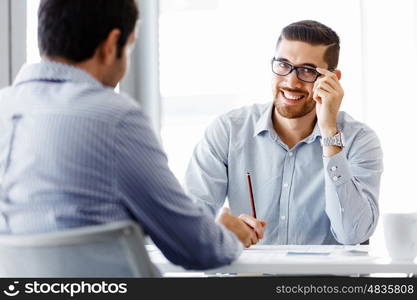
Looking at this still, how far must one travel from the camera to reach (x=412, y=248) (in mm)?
1766

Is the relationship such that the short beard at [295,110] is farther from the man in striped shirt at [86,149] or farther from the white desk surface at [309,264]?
the man in striped shirt at [86,149]

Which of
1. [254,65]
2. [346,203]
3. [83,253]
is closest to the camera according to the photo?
[83,253]

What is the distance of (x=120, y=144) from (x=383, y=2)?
3024 mm

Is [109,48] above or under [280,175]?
above

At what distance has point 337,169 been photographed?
7.35 feet

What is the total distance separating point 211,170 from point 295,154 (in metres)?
0.33

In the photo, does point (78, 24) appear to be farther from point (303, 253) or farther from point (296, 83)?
point (296, 83)

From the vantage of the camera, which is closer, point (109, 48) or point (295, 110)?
point (109, 48)

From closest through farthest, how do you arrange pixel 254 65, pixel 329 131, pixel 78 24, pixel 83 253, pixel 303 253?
pixel 83 253 → pixel 78 24 → pixel 303 253 → pixel 329 131 → pixel 254 65

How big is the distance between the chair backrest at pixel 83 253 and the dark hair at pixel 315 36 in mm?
1674

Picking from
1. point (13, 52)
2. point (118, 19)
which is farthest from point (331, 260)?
point (13, 52)

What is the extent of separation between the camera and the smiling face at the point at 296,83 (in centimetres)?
259

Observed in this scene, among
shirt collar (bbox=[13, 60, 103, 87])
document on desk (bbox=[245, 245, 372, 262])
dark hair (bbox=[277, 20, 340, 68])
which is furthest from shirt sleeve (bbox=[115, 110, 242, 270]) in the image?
dark hair (bbox=[277, 20, 340, 68])

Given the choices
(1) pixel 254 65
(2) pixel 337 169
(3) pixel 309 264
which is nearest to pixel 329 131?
(2) pixel 337 169
